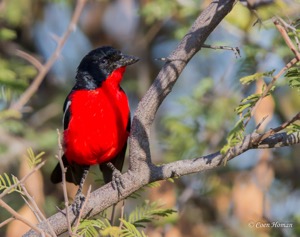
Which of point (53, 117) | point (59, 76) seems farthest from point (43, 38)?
point (53, 117)

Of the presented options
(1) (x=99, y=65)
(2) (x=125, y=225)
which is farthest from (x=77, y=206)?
(1) (x=99, y=65)

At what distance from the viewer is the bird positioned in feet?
13.5

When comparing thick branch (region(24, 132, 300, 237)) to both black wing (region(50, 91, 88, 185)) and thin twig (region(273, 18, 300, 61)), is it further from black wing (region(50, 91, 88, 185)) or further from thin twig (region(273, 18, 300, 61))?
black wing (region(50, 91, 88, 185))

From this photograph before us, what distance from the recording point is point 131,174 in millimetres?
2959

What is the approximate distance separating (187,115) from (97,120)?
4.22ft

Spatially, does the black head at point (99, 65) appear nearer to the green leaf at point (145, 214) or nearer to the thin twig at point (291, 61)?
the green leaf at point (145, 214)

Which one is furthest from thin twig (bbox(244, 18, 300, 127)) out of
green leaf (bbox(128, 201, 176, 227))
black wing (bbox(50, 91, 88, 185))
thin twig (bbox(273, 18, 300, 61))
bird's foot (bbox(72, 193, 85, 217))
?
black wing (bbox(50, 91, 88, 185))

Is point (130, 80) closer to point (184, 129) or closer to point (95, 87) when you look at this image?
point (184, 129)

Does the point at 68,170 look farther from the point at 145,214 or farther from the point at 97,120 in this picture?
the point at 145,214

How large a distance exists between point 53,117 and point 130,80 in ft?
2.80

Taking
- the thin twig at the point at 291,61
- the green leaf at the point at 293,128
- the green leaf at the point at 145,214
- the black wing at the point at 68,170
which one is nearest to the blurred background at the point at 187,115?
the black wing at the point at 68,170

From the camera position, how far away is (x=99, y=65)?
445 centimetres

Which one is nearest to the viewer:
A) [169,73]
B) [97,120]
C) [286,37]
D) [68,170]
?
[286,37]

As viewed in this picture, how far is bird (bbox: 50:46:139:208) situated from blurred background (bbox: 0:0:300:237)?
0.17 meters
